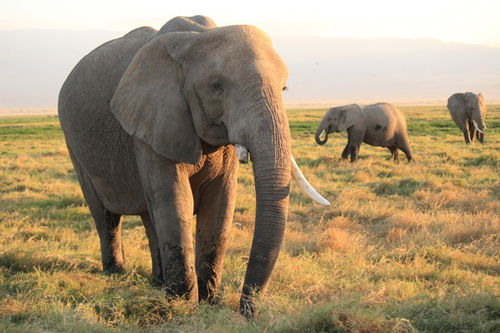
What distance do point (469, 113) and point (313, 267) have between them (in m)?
19.0

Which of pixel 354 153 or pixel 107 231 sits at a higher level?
pixel 107 231

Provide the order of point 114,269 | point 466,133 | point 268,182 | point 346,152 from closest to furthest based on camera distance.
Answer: point 268,182
point 114,269
point 346,152
point 466,133

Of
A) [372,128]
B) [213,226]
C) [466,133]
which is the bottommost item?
[466,133]

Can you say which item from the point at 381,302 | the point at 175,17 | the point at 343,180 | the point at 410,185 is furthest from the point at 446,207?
the point at 175,17

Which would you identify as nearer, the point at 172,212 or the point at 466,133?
the point at 172,212

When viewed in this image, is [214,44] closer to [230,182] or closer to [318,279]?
[230,182]

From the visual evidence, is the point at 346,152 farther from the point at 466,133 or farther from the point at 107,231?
the point at 107,231

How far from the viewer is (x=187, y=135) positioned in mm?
3641

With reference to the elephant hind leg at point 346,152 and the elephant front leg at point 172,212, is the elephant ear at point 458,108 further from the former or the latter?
the elephant front leg at point 172,212

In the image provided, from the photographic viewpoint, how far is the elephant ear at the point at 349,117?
1588 cm

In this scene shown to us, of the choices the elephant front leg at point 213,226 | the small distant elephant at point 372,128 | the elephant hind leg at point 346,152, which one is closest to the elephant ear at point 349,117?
the small distant elephant at point 372,128

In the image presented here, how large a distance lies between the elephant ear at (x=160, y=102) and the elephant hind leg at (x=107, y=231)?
5.64 ft

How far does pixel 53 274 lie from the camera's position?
15.4 ft

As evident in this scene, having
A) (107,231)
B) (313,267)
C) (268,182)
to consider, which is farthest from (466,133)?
(268,182)
